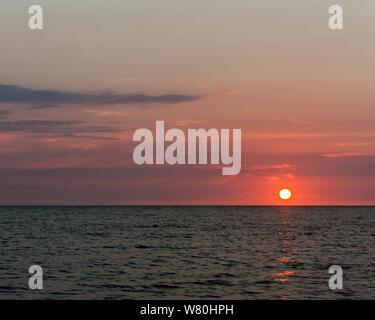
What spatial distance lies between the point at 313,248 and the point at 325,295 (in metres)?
33.8

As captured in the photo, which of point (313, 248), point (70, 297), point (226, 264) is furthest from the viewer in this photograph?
point (313, 248)

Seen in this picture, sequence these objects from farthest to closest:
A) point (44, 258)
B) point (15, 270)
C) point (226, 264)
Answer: point (44, 258)
point (226, 264)
point (15, 270)

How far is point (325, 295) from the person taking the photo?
3262cm
